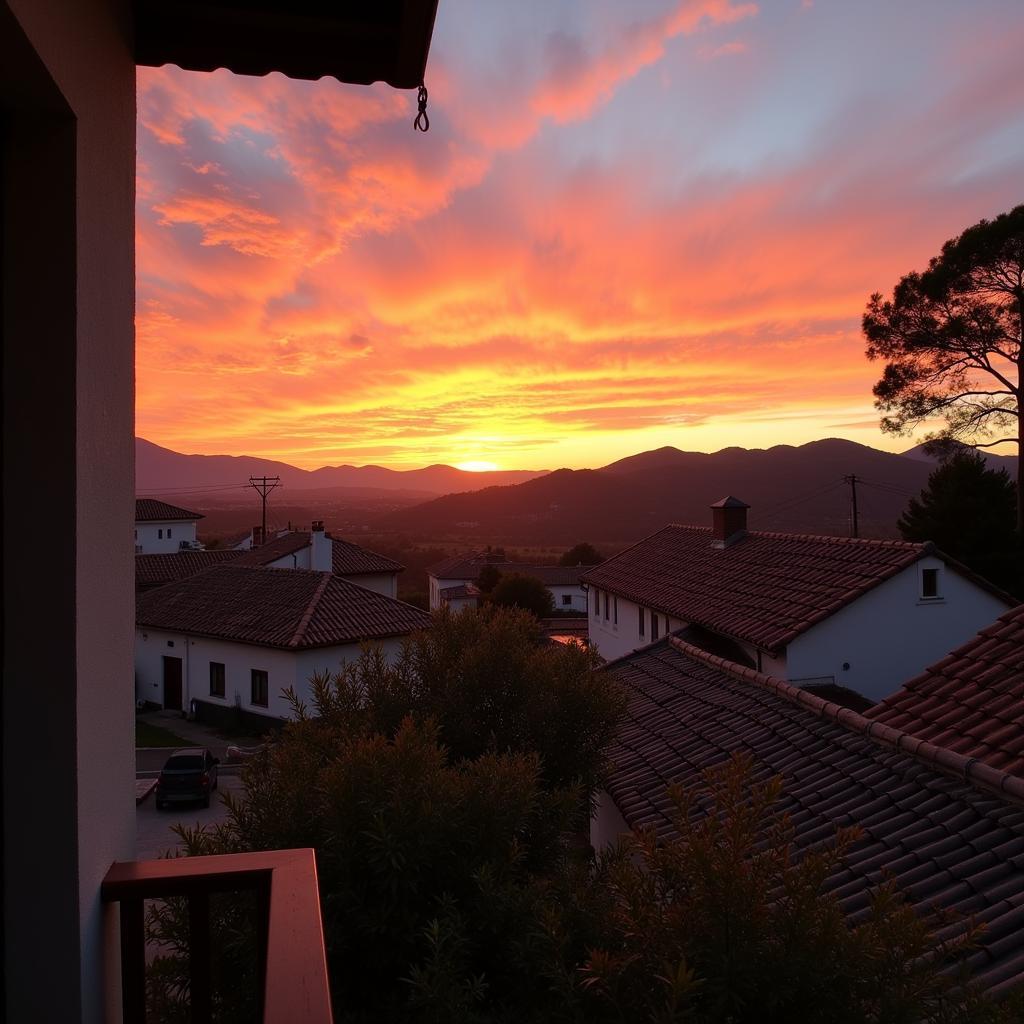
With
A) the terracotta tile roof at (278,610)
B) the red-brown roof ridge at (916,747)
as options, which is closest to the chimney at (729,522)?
the terracotta tile roof at (278,610)

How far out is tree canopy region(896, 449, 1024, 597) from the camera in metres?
22.1

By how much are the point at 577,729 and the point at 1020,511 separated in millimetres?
23021

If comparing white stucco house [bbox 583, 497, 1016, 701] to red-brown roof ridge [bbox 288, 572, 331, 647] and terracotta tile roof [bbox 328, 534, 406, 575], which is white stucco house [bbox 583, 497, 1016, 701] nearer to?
red-brown roof ridge [bbox 288, 572, 331, 647]

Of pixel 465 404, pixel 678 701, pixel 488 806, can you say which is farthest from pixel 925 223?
pixel 465 404

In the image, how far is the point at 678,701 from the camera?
10.8 m

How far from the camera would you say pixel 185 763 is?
15547 millimetres

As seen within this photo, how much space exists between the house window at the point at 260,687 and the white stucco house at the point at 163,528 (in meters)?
29.9

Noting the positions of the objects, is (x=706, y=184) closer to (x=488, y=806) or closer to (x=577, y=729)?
(x=577, y=729)

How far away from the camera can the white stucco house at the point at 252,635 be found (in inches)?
824

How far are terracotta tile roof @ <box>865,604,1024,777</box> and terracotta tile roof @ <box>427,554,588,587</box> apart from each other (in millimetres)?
41085

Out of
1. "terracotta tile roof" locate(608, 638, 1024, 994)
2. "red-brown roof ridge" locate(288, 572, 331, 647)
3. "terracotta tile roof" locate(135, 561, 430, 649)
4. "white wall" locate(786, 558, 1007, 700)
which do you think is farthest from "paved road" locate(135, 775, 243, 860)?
"white wall" locate(786, 558, 1007, 700)

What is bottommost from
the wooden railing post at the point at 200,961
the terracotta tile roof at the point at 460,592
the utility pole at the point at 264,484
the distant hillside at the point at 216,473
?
the terracotta tile roof at the point at 460,592

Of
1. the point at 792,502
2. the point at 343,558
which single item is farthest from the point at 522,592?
the point at 792,502

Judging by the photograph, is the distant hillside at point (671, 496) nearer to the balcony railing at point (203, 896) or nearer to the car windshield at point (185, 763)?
the car windshield at point (185, 763)
